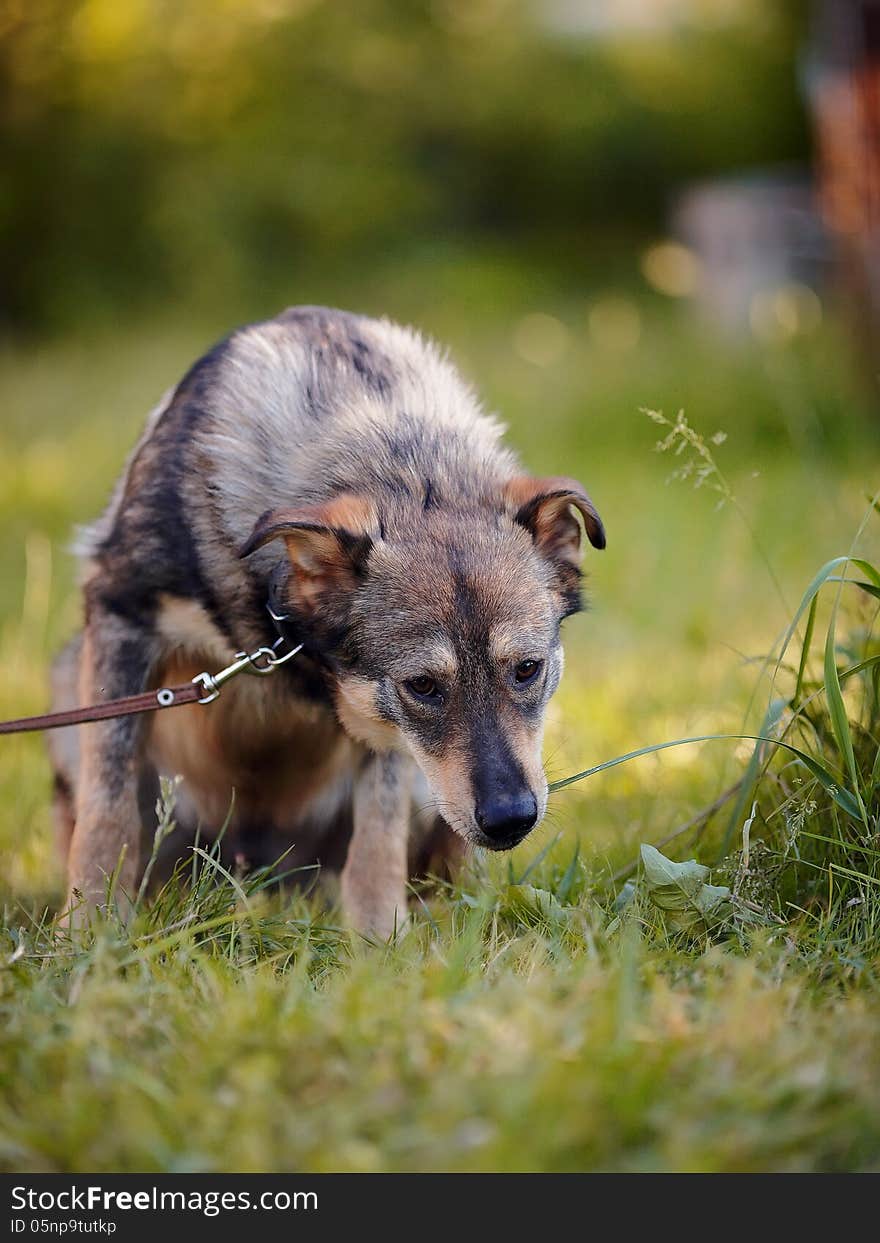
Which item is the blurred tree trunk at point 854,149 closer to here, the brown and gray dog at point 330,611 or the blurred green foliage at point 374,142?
the brown and gray dog at point 330,611

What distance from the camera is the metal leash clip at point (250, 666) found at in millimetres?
3332

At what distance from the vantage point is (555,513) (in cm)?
354

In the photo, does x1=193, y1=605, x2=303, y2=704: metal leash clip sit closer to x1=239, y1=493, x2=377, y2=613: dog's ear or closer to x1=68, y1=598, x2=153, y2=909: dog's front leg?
x1=239, y1=493, x2=377, y2=613: dog's ear

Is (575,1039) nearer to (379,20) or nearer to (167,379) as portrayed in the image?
(167,379)

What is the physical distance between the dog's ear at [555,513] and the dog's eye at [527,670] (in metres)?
0.34

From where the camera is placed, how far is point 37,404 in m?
11.5

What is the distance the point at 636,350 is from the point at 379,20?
936 cm

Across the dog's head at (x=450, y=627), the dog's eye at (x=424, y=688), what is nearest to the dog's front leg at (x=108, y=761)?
the dog's head at (x=450, y=627)

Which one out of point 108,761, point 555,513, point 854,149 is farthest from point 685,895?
point 854,149

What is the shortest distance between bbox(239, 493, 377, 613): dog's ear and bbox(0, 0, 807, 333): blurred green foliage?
46.7 feet

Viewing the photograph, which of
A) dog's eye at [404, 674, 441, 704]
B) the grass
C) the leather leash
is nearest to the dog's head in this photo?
dog's eye at [404, 674, 441, 704]

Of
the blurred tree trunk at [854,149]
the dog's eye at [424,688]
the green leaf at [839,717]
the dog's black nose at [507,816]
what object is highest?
the blurred tree trunk at [854,149]

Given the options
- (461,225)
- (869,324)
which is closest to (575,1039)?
(869,324)

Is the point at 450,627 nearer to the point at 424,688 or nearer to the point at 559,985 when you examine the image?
the point at 424,688
